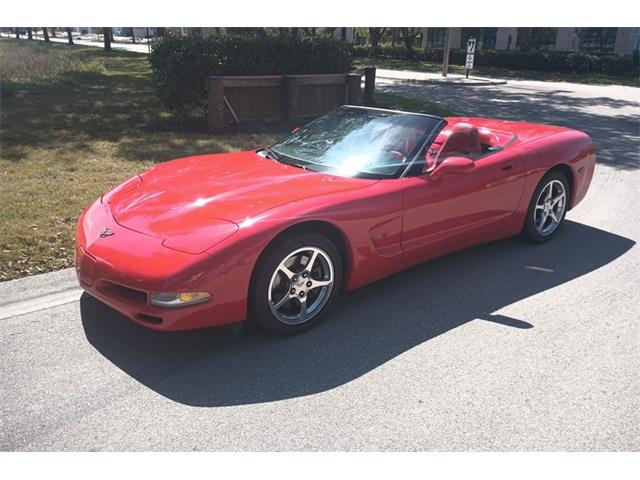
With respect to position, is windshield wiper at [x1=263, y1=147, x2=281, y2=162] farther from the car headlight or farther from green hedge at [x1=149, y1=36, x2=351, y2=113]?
green hedge at [x1=149, y1=36, x2=351, y2=113]

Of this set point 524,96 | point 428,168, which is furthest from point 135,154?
point 524,96

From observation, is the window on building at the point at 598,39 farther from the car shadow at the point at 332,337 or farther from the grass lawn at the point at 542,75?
the car shadow at the point at 332,337

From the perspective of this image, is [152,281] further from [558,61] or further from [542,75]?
[558,61]

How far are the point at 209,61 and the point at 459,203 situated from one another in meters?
7.03

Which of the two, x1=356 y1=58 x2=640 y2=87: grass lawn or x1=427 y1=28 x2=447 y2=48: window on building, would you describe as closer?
x1=356 y1=58 x2=640 y2=87: grass lawn

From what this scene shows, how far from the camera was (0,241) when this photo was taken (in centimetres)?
477

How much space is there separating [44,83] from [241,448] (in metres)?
14.0

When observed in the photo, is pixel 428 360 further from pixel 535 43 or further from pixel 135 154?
pixel 535 43

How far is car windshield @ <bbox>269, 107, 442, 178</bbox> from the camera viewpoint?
13.2 feet

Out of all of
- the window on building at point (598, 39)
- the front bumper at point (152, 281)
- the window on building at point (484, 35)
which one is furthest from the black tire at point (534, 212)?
the window on building at point (484, 35)

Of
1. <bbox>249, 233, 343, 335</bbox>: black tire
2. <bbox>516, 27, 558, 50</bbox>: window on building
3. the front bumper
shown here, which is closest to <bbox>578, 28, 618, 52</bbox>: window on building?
<bbox>516, 27, 558, 50</bbox>: window on building

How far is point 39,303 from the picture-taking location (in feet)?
12.7

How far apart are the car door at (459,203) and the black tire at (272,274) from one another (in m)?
0.68

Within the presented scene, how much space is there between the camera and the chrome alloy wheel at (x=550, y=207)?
5.08m
